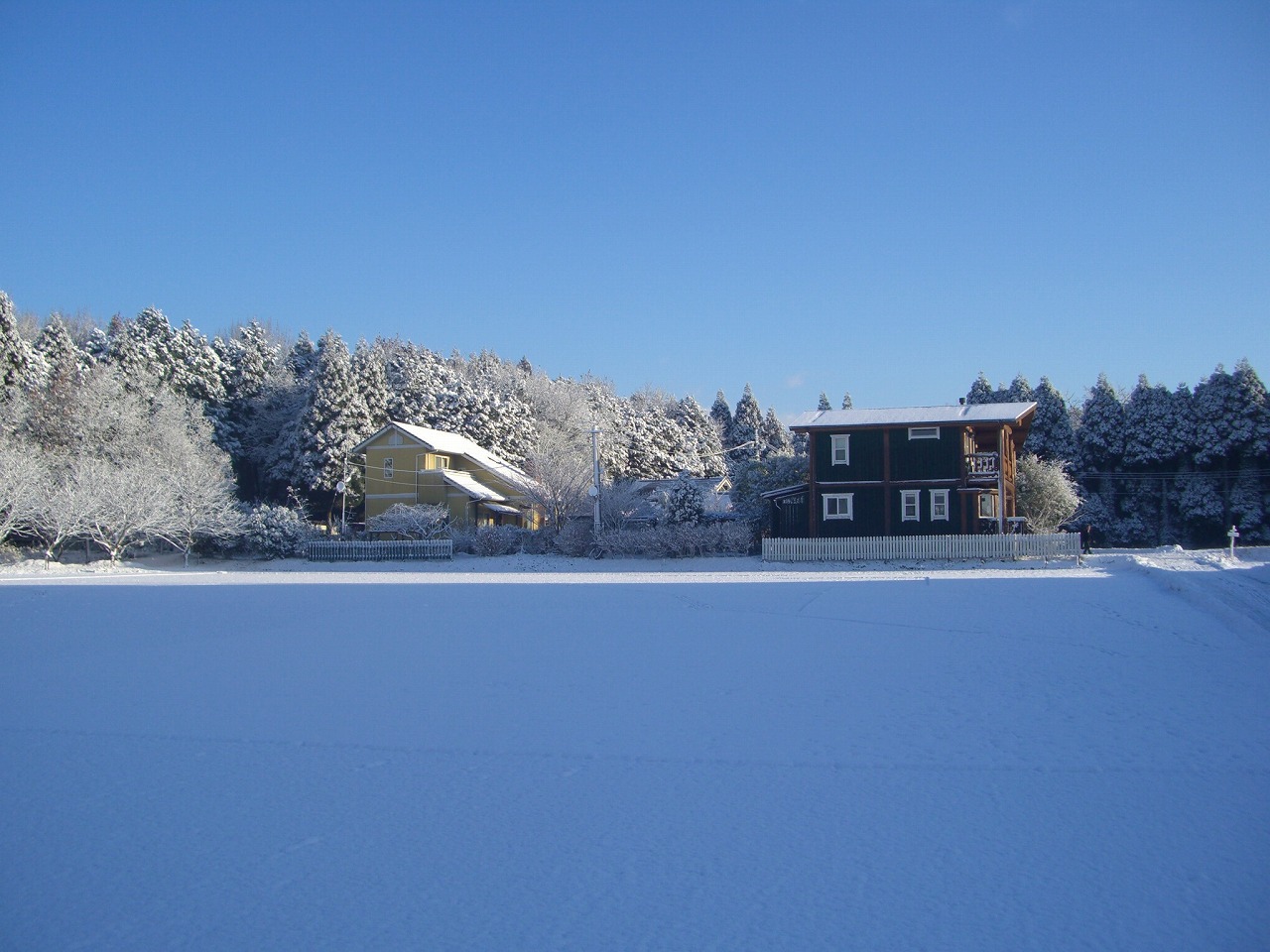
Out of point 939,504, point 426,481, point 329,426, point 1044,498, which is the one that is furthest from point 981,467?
point 329,426

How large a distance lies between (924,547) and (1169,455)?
2307cm

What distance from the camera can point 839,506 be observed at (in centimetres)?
3722

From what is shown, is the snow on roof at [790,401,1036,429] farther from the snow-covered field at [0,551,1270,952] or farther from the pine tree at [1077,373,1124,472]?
the snow-covered field at [0,551,1270,952]

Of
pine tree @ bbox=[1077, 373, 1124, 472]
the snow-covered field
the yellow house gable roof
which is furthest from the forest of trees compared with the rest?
the snow-covered field

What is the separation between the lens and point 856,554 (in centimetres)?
3325

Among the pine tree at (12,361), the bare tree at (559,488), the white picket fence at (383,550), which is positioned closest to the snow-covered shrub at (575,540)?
the bare tree at (559,488)

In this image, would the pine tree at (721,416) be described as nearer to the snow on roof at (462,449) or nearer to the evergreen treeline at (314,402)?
the evergreen treeline at (314,402)

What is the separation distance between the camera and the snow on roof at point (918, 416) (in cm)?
3538

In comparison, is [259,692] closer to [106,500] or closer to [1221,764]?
[1221,764]

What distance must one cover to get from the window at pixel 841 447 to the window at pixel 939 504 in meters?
3.85

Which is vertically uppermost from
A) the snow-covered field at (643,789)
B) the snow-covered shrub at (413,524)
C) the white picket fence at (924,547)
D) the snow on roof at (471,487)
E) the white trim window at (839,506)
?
the snow on roof at (471,487)

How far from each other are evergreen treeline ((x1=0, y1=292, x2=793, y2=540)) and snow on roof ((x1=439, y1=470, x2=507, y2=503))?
3.50m

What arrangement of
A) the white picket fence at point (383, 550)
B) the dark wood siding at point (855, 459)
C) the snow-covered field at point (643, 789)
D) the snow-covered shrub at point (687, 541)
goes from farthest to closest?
1. the white picket fence at point (383, 550)
2. the dark wood siding at point (855, 459)
3. the snow-covered shrub at point (687, 541)
4. the snow-covered field at point (643, 789)

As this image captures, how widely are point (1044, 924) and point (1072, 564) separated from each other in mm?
28306
